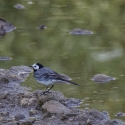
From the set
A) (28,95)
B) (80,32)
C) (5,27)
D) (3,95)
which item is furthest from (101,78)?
(5,27)

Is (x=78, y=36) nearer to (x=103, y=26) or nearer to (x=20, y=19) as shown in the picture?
(x=103, y=26)

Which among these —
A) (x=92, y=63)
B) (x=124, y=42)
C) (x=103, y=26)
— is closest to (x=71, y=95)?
(x=92, y=63)

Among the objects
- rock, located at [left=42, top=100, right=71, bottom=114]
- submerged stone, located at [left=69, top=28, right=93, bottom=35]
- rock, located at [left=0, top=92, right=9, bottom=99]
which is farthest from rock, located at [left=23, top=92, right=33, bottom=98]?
submerged stone, located at [left=69, top=28, right=93, bottom=35]

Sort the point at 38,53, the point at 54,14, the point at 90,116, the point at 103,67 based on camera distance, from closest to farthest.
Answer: the point at 90,116
the point at 103,67
the point at 38,53
the point at 54,14

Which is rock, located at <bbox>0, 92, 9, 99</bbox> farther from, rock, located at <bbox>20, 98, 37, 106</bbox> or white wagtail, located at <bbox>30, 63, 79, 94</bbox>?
white wagtail, located at <bbox>30, 63, 79, 94</bbox>

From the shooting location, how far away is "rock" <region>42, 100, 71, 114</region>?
24.9 feet

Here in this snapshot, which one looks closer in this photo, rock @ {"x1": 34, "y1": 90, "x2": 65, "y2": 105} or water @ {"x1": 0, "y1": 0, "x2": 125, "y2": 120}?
rock @ {"x1": 34, "y1": 90, "x2": 65, "y2": 105}

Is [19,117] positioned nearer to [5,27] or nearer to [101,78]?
[101,78]

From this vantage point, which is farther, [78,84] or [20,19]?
[20,19]

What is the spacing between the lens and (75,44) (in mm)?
11781

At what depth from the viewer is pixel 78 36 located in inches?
494

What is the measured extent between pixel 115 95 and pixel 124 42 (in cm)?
354

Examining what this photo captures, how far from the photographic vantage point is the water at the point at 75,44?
873 centimetres

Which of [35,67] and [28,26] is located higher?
[35,67]
